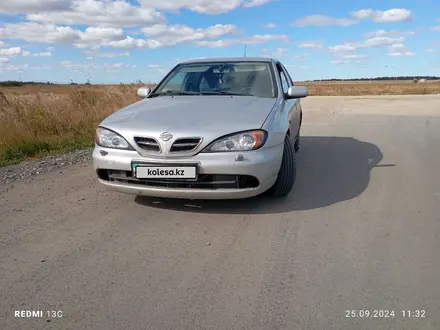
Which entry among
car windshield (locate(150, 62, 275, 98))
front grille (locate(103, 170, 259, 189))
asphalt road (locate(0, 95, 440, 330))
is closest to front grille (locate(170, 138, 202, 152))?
front grille (locate(103, 170, 259, 189))

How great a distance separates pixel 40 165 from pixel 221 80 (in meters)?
3.22

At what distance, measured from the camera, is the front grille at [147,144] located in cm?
347

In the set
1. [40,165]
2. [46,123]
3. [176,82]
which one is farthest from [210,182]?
[46,123]

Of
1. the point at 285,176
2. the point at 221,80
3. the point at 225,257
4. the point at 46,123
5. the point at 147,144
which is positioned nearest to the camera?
the point at 225,257

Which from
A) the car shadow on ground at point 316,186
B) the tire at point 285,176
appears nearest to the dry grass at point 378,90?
the car shadow on ground at point 316,186

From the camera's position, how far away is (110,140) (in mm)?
3691

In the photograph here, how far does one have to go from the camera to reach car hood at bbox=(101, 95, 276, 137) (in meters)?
3.48

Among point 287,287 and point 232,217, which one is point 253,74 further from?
point 287,287

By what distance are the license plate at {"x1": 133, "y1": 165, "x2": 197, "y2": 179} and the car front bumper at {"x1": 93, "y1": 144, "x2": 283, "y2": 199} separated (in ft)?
0.15

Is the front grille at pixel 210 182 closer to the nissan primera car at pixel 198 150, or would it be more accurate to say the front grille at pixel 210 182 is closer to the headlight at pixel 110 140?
the nissan primera car at pixel 198 150

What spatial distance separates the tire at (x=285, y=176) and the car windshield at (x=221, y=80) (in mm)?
847

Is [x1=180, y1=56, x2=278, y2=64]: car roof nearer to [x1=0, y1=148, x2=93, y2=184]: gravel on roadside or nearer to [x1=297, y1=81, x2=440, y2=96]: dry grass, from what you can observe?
[x1=0, y1=148, x2=93, y2=184]: gravel on roadside

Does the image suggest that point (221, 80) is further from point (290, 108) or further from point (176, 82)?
point (290, 108)

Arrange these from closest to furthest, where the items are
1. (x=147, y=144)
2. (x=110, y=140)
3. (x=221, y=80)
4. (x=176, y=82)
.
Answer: (x=147, y=144), (x=110, y=140), (x=221, y=80), (x=176, y=82)
